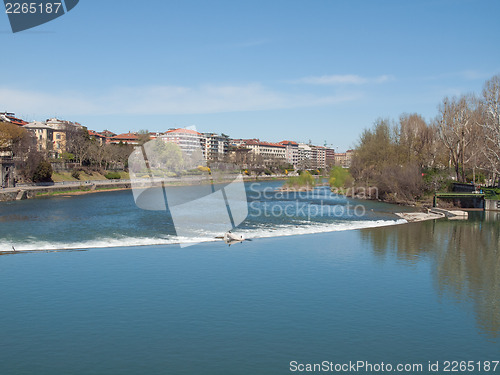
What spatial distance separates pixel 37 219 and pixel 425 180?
39223 millimetres

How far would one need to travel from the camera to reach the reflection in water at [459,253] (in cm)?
1666

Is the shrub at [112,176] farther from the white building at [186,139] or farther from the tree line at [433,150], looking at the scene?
the white building at [186,139]

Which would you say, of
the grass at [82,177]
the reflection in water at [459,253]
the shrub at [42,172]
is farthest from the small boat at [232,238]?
the grass at [82,177]

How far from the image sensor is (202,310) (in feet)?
50.1

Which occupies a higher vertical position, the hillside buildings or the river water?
the hillside buildings

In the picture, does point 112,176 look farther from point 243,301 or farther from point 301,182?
point 243,301

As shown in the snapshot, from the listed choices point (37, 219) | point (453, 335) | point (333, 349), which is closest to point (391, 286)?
point (453, 335)

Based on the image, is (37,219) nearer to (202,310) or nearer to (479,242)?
(202,310)

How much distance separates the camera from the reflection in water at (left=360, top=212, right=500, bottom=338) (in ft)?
54.6

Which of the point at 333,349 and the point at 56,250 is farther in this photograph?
the point at 56,250

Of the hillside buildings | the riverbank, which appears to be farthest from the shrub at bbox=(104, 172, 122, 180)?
the hillside buildings

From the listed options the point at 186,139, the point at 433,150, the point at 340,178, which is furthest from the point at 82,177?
the point at 186,139

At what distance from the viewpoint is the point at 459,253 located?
24.5 meters

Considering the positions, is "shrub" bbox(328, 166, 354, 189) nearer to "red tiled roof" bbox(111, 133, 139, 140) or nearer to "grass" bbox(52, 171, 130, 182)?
"grass" bbox(52, 171, 130, 182)
